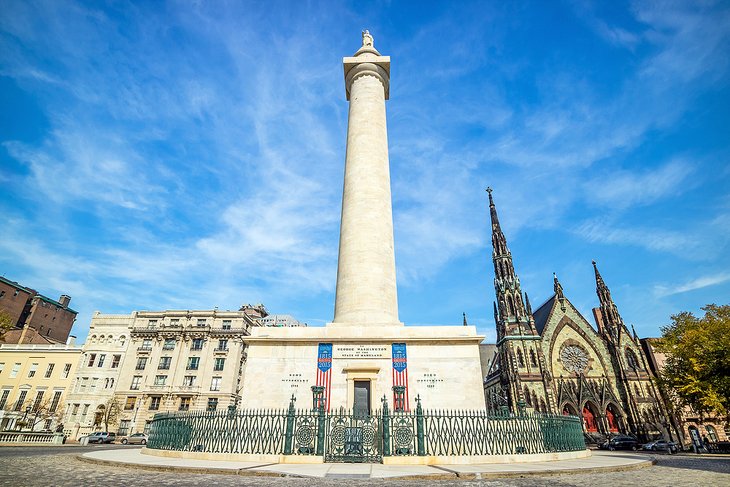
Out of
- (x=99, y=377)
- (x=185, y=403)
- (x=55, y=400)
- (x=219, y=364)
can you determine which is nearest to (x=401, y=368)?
(x=219, y=364)

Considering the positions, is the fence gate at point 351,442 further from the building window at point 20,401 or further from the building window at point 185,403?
the building window at point 20,401

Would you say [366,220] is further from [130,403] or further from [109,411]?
[130,403]

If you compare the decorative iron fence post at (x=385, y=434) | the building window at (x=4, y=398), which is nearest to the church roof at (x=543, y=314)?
the decorative iron fence post at (x=385, y=434)

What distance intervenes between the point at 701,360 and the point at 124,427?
198 feet

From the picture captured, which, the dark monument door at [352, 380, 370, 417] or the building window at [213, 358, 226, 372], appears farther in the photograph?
the building window at [213, 358, 226, 372]

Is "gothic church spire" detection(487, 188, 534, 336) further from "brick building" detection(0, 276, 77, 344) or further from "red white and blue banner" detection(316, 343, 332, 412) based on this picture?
"brick building" detection(0, 276, 77, 344)

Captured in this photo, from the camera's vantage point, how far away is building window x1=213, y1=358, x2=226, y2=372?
50.8 meters

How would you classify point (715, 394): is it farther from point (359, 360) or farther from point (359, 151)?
point (359, 151)

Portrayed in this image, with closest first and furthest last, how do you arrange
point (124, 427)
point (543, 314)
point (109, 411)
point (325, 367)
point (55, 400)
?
point (325, 367)
point (109, 411)
point (124, 427)
point (55, 400)
point (543, 314)

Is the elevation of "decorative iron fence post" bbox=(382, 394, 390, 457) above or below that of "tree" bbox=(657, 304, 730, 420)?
below

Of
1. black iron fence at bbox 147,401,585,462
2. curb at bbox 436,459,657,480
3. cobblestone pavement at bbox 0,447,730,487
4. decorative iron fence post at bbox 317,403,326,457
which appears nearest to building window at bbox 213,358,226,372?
black iron fence at bbox 147,401,585,462

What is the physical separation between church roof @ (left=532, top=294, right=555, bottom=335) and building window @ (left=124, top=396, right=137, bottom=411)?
53666 millimetres

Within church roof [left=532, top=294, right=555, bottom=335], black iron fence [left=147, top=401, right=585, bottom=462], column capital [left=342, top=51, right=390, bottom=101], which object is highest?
column capital [left=342, top=51, right=390, bottom=101]

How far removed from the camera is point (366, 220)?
72.1 feet
